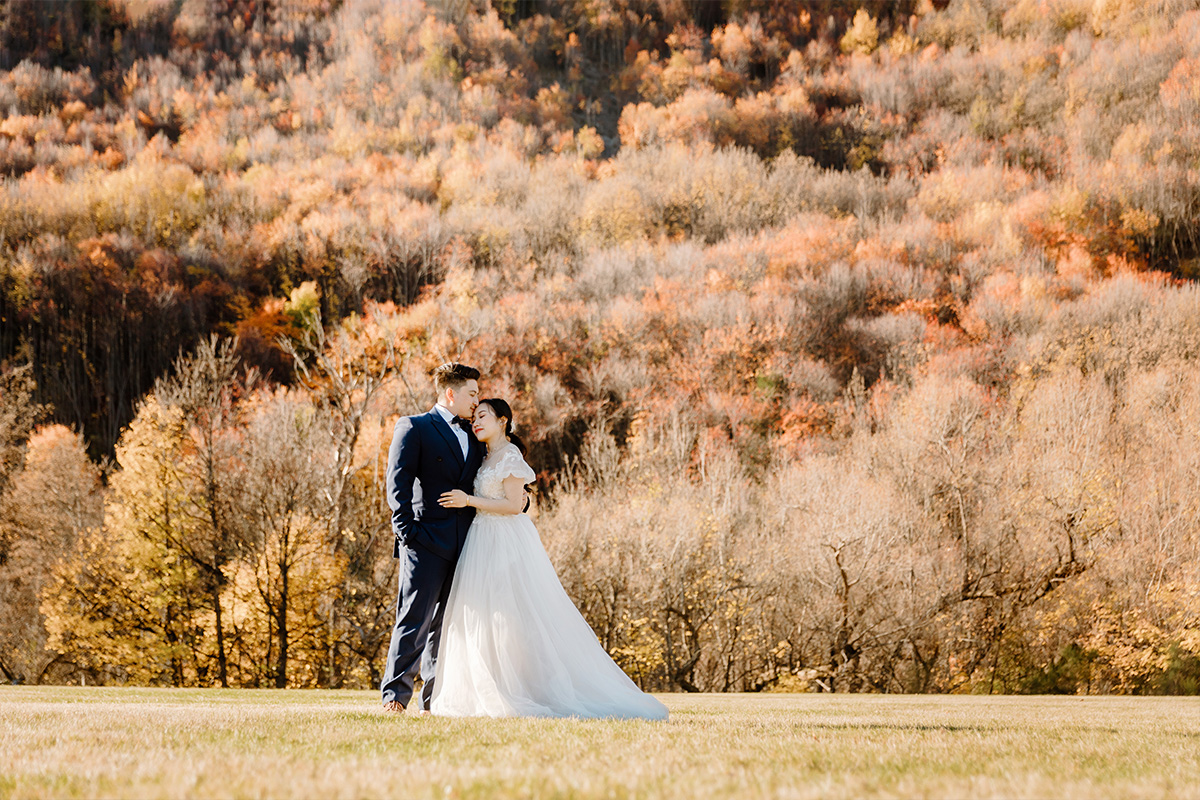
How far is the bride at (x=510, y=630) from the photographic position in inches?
272

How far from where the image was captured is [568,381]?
56.0 m

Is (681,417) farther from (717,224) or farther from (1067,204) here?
(1067,204)

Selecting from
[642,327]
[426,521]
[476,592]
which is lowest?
Result: [642,327]

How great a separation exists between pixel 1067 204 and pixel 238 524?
2323 inches

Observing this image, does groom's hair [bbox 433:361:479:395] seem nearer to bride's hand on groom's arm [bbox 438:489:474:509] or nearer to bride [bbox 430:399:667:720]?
bride [bbox 430:399:667:720]

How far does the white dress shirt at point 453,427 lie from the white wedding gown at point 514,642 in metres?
0.26

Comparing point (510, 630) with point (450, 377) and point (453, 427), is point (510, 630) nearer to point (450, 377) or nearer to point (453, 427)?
point (453, 427)

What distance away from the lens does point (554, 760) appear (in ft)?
13.6

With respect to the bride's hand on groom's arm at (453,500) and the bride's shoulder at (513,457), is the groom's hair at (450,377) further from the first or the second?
the bride's hand on groom's arm at (453,500)

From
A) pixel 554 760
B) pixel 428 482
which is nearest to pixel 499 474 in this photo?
pixel 428 482

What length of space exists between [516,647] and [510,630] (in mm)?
136

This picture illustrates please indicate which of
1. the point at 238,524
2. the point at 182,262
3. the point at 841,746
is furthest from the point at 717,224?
the point at 841,746

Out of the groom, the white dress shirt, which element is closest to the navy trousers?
the groom

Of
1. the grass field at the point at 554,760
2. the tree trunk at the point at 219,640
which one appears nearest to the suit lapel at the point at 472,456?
the grass field at the point at 554,760
